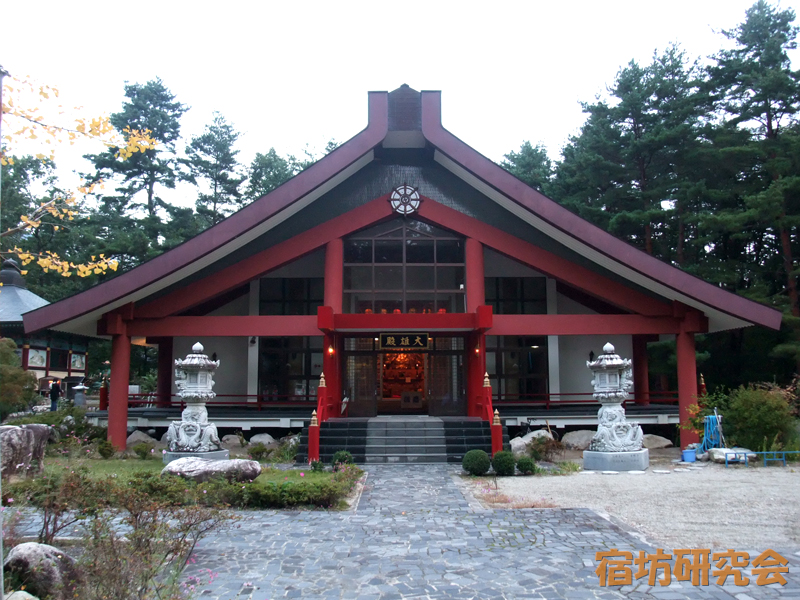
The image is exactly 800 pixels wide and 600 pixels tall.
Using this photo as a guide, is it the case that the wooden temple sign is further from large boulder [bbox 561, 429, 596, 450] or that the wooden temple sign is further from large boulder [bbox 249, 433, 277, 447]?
large boulder [bbox 561, 429, 596, 450]

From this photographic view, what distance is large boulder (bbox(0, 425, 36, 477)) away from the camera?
8719 mm

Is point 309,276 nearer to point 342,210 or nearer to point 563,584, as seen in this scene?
point 342,210

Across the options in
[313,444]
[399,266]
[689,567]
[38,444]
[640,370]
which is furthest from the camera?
[640,370]

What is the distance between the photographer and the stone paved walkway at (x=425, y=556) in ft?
18.3

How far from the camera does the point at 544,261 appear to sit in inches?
679

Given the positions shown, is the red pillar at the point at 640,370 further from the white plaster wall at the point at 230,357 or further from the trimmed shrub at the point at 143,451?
the trimmed shrub at the point at 143,451

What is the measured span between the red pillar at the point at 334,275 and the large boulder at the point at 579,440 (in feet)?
25.0

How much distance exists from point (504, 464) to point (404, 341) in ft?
21.2

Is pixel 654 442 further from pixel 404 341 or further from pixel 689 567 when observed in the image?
pixel 689 567

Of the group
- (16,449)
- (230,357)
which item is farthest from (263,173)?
(16,449)

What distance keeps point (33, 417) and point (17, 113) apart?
554 inches

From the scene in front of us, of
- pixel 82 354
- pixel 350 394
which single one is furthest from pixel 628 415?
pixel 82 354

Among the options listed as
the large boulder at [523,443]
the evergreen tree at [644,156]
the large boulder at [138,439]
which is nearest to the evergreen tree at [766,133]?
the evergreen tree at [644,156]

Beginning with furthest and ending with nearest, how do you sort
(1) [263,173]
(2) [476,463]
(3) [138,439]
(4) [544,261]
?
(1) [263,173], (3) [138,439], (4) [544,261], (2) [476,463]
